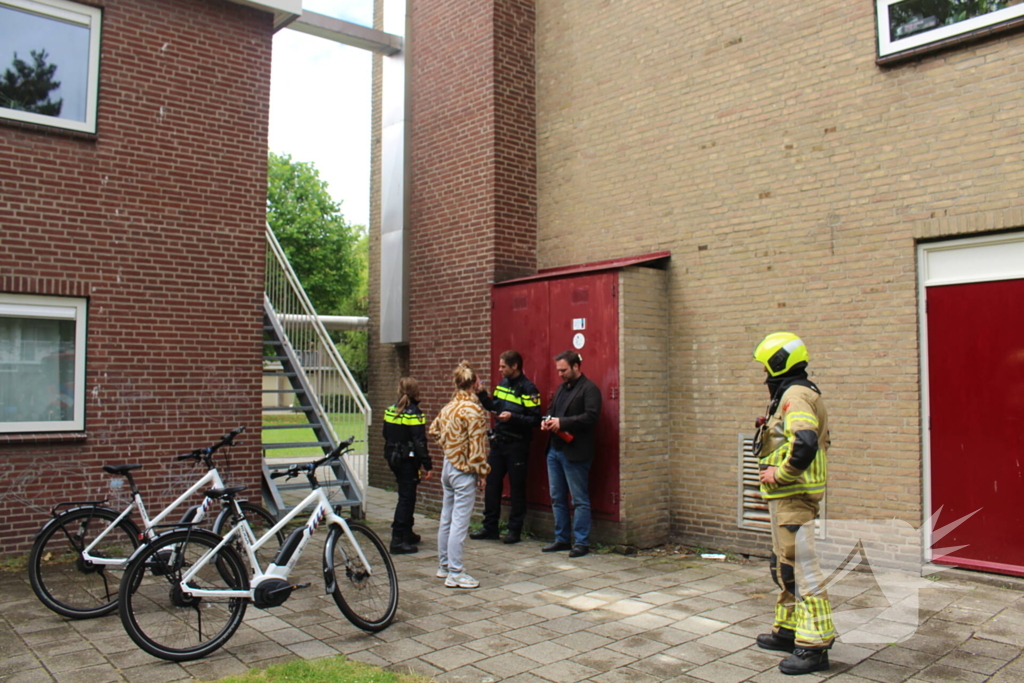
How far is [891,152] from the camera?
672 cm

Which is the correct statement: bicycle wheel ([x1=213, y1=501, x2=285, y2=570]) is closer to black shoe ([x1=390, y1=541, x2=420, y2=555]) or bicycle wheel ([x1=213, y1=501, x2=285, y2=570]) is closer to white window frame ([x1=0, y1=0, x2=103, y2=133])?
black shoe ([x1=390, y1=541, x2=420, y2=555])

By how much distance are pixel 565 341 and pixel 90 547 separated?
4692 millimetres

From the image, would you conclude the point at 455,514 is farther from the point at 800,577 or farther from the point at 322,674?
the point at 800,577

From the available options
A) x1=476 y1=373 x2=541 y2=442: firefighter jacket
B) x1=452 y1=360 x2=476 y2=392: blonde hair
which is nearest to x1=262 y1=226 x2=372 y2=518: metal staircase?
x1=476 y1=373 x2=541 y2=442: firefighter jacket

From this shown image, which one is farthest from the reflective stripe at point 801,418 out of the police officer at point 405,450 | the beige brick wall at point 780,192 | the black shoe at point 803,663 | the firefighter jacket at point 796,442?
the police officer at point 405,450

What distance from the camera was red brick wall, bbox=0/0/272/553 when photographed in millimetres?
7527

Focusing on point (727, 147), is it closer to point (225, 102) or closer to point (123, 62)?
point (225, 102)

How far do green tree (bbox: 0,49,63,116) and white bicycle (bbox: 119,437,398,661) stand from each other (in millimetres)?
4880

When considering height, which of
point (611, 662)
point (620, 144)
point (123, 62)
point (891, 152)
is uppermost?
point (123, 62)

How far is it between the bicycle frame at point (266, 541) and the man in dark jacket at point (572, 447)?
2656 mm

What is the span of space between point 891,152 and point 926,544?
10.6 feet

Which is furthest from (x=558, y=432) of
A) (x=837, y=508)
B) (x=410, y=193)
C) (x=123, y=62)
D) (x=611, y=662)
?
(x=123, y=62)

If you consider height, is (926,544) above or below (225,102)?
below

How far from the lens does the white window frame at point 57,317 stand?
24.4 feet
